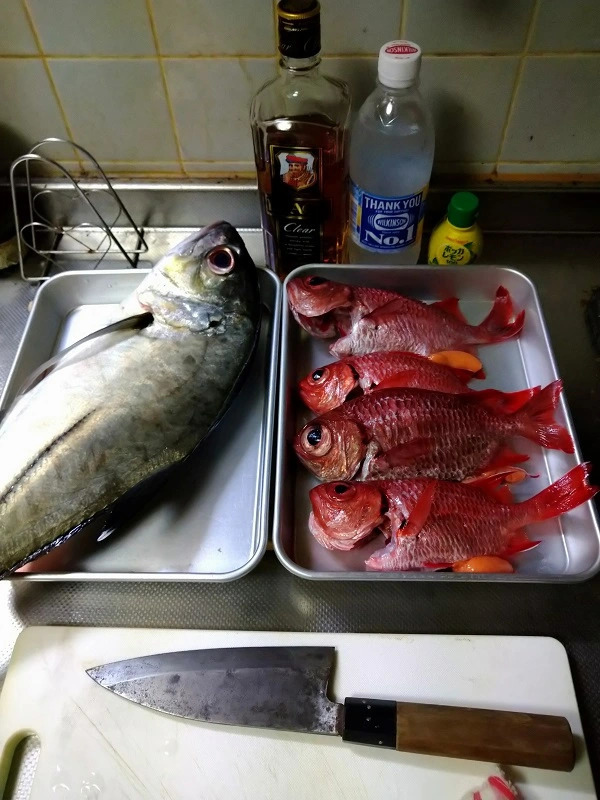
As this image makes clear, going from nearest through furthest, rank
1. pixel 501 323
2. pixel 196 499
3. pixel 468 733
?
pixel 468 733 < pixel 196 499 < pixel 501 323

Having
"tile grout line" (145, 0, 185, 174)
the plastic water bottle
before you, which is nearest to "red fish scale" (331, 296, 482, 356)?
the plastic water bottle

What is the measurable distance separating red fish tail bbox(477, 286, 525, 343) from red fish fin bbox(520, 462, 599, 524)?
0.25 m

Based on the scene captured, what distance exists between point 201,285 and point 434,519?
1.44 ft

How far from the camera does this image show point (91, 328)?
0.97m

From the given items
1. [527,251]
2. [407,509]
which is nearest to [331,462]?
[407,509]

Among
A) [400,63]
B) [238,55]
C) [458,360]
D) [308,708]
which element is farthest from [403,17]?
[308,708]

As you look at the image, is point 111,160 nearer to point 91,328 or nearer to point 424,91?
point 91,328

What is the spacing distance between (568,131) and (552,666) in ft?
2.50

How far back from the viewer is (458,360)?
0.88m

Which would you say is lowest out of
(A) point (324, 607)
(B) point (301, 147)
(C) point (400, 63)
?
(A) point (324, 607)

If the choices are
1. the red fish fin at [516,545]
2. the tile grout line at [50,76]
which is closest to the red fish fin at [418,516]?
the red fish fin at [516,545]

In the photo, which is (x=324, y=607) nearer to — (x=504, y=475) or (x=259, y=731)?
(x=259, y=731)

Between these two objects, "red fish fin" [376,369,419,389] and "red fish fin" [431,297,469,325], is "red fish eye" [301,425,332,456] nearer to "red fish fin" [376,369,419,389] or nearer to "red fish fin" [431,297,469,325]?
"red fish fin" [376,369,419,389]

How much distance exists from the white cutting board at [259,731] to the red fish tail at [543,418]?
244 millimetres
